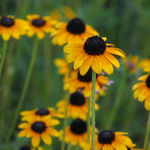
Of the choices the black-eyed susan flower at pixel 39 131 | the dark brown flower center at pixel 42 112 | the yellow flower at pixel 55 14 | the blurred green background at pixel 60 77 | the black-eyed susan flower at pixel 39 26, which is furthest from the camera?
the yellow flower at pixel 55 14

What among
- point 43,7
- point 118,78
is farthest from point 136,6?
point 43,7

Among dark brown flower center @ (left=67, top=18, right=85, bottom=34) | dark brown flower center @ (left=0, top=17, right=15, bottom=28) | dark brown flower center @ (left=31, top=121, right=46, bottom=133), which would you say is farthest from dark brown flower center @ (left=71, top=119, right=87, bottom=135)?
dark brown flower center @ (left=0, top=17, right=15, bottom=28)

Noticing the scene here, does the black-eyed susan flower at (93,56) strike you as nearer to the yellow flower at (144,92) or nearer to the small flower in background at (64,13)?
the yellow flower at (144,92)

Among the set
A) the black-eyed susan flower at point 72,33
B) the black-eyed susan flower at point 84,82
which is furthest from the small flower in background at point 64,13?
the black-eyed susan flower at point 84,82

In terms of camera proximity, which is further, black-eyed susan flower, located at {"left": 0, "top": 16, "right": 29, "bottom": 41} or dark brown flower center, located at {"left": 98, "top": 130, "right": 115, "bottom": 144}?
black-eyed susan flower, located at {"left": 0, "top": 16, "right": 29, "bottom": 41}

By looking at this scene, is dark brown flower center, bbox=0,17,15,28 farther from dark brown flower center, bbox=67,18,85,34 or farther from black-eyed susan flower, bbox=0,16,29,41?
dark brown flower center, bbox=67,18,85,34

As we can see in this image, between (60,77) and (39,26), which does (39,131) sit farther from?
(60,77)
